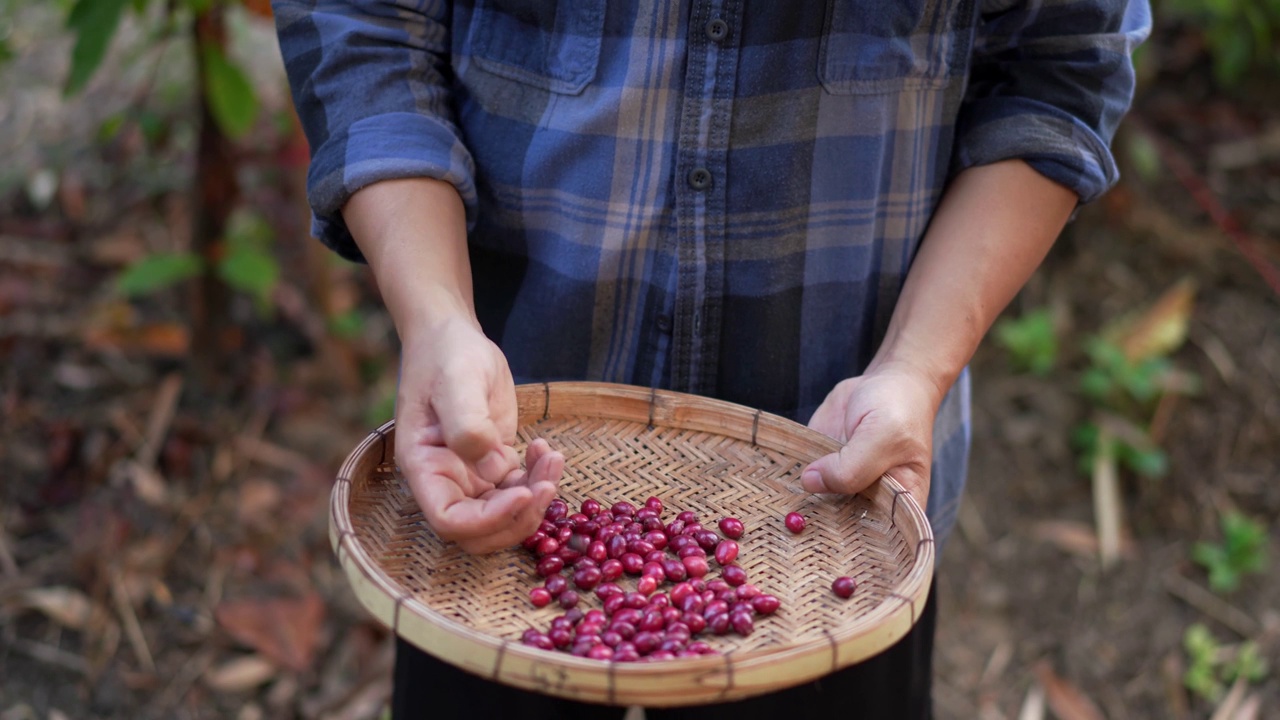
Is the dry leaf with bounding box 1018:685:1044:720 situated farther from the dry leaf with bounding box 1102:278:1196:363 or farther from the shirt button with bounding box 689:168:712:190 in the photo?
the shirt button with bounding box 689:168:712:190

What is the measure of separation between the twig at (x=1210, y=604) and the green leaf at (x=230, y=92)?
109 inches

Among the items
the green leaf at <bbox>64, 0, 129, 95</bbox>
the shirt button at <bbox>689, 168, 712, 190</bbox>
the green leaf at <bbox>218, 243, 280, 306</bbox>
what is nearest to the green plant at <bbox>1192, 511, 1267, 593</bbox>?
the shirt button at <bbox>689, 168, 712, 190</bbox>

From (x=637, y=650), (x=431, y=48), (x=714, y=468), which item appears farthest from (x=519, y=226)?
(x=637, y=650)

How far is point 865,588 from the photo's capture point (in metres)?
1.36

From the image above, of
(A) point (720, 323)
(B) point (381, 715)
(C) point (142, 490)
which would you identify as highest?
(A) point (720, 323)

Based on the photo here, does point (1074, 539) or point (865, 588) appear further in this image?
point (1074, 539)

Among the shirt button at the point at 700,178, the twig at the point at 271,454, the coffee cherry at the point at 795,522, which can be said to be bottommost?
the twig at the point at 271,454

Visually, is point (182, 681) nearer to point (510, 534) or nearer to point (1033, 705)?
point (510, 534)

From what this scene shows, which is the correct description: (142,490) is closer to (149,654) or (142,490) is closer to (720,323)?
(149,654)

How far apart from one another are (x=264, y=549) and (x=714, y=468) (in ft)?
5.51

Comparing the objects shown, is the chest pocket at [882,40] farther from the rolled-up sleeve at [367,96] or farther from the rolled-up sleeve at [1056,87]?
the rolled-up sleeve at [367,96]

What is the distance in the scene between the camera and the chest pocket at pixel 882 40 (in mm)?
1407

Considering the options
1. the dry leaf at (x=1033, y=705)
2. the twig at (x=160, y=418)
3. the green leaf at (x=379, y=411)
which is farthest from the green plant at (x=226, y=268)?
the dry leaf at (x=1033, y=705)

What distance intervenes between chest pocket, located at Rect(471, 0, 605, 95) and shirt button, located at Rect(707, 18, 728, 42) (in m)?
0.14
